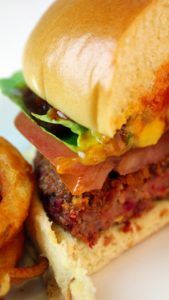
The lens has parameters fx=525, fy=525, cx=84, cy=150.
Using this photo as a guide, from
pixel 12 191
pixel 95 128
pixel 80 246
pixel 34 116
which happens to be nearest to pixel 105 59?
pixel 95 128

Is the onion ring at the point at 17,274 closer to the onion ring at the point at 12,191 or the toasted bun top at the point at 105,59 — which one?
the onion ring at the point at 12,191

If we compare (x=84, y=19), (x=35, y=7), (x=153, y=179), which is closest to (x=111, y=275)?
(x=153, y=179)

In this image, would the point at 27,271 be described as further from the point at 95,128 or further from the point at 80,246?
the point at 95,128

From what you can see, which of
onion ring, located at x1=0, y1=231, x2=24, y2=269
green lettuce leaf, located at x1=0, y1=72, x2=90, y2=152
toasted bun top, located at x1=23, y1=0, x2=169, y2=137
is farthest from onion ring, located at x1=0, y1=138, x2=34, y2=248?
toasted bun top, located at x1=23, y1=0, x2=169, y2=137

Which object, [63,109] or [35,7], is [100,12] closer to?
[63,109]

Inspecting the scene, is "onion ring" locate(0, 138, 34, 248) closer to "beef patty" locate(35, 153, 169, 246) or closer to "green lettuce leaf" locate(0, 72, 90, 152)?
"beef patty" locate(35, 153, 169, 246)

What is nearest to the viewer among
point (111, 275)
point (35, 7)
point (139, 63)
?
point (139, 63)
